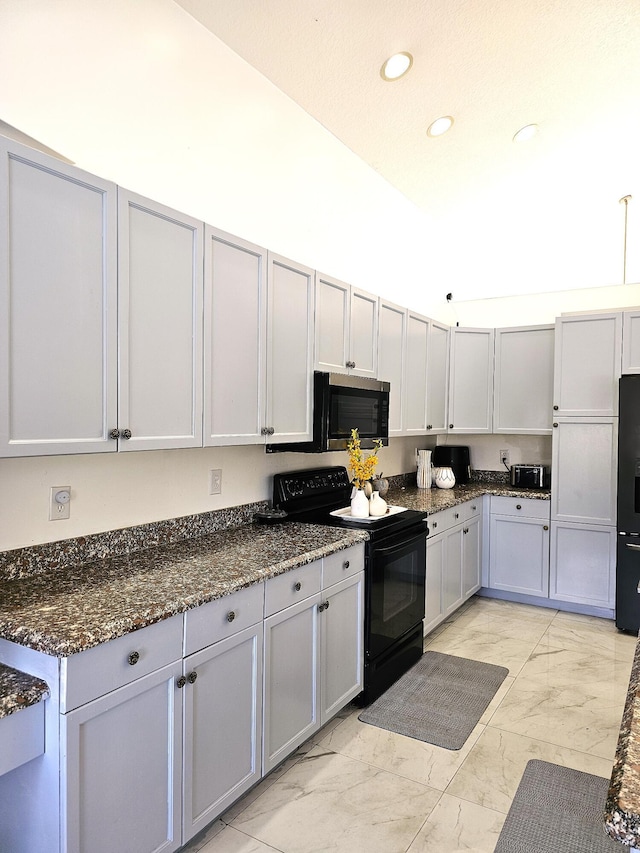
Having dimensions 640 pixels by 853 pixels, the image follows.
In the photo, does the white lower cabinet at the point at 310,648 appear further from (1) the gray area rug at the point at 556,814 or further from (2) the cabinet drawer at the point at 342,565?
(1) the gray area rug at the point at 556,814

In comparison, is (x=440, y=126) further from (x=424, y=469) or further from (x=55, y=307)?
(x=55, y=307)

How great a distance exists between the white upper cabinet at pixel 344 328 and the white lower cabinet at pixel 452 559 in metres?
1.11

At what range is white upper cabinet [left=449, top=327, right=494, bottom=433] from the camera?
466 centimetres

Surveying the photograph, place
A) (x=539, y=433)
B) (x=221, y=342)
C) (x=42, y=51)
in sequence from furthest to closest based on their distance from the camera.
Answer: (x=539, y=433) < (x=221, y=342) < (x=42, y=51)

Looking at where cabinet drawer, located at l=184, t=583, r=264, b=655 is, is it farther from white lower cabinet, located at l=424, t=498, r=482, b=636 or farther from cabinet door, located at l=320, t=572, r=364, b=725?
white lower cabinet, located at l=424, t=498, r=482, b=636

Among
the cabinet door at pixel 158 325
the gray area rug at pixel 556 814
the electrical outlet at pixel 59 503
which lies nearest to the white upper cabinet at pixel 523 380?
the gray area rug at pixel 556 814

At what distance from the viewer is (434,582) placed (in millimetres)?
3596

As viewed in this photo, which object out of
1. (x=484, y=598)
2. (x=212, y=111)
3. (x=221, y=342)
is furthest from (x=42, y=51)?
(x=484, y=598)

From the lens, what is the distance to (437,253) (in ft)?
16.4

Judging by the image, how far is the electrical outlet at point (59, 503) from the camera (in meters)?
1.94

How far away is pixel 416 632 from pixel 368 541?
889 millimetres

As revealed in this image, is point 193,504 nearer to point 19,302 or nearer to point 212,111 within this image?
point 19,302

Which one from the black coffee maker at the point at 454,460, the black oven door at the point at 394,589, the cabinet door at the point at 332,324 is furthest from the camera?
the black coffee maker at the point at 454,460

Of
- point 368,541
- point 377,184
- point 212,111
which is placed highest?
point 377,184
